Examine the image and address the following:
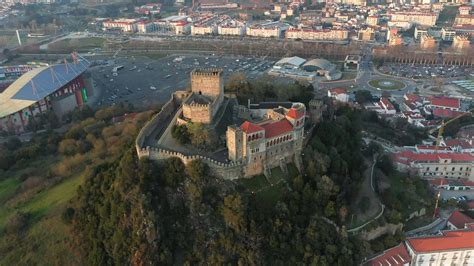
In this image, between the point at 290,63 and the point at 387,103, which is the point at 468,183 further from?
the point at 290,63

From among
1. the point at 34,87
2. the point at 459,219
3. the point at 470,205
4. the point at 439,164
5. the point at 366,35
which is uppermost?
the point at 366,35

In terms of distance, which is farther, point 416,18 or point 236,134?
point 416,18

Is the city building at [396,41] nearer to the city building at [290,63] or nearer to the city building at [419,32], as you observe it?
the city building at [419,32]

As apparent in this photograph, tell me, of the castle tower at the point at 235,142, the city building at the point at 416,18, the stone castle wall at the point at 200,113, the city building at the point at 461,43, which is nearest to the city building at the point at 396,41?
the city building at the point at 461,43

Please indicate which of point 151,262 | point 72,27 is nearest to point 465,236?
point 151,262

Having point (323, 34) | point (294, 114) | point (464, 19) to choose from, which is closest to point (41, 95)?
point (294, 114)

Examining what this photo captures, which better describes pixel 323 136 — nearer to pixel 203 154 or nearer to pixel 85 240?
pixel 203 154
